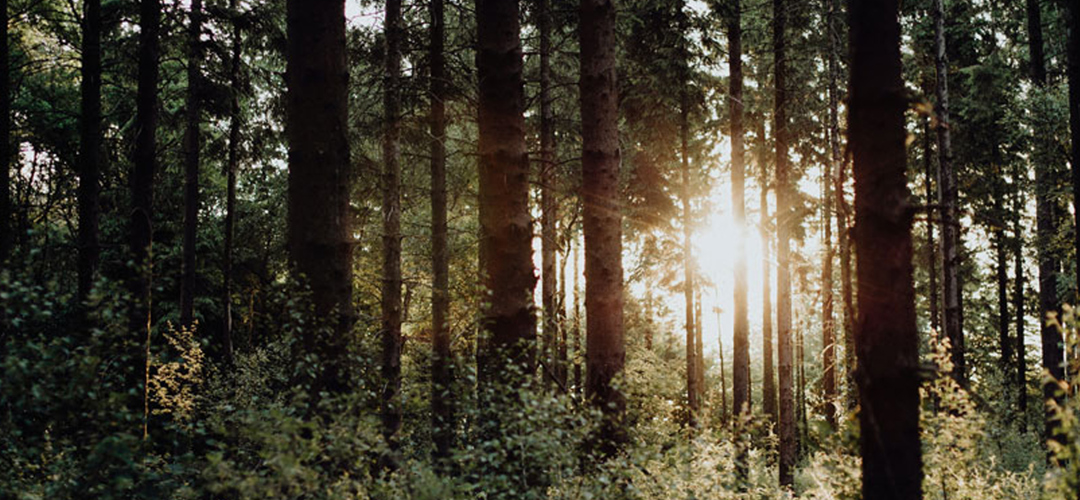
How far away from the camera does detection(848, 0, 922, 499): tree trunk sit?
319 centimetres

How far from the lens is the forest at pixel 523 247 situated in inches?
163

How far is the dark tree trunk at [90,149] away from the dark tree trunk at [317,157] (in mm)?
6666

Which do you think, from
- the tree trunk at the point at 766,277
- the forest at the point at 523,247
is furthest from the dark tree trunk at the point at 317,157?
the tree trunk at the point at 766,277

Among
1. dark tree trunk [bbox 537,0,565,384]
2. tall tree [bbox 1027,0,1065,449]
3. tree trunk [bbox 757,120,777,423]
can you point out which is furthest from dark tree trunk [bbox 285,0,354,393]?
tall tree [bbox 1027,0,1065,449]

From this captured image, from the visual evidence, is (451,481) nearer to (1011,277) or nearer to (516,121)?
(516,121)

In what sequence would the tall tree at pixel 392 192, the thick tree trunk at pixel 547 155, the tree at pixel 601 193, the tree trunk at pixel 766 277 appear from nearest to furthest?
the tree at pixel 601 193 → the tall tree at pixel 392 192 → the thick tree trunk at pixel 547 155 → the tree trunk at pixel 766 277

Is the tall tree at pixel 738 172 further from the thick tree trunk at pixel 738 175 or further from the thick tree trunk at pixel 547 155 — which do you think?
the thick tree trunk at pixel 547 155

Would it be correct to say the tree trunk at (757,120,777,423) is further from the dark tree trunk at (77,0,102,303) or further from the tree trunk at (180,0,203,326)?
the tree trunk at (180,0,203,326)

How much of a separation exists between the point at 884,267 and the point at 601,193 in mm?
4379

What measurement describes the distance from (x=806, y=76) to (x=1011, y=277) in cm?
1768

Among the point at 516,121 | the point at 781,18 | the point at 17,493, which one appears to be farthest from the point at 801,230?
the point at 17,493

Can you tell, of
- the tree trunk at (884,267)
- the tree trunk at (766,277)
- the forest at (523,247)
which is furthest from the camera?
the tree trunk at (766,277)

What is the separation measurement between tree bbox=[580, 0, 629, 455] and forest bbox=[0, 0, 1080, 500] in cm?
4

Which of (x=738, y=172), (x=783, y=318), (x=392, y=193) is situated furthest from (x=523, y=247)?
(x=783, y=318)
